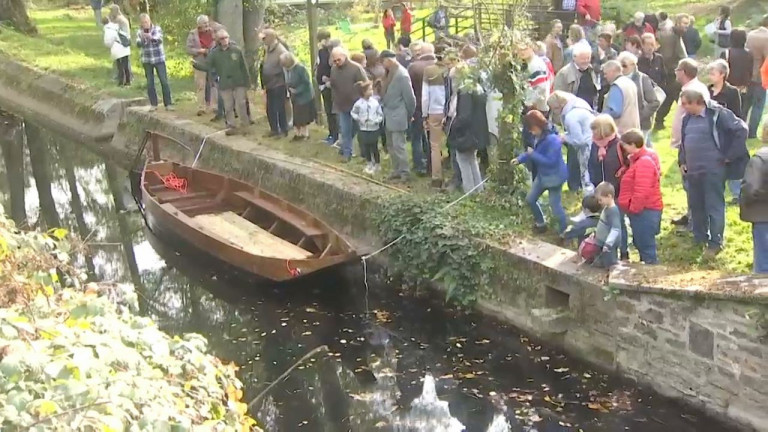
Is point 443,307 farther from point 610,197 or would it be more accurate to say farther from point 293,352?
point 610,197

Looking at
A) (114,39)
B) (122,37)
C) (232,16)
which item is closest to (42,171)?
(114,39)

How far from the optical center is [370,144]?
11.7 meters

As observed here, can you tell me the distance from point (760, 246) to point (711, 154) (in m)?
1.01

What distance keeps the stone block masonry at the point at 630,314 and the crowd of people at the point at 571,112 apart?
0.40 m

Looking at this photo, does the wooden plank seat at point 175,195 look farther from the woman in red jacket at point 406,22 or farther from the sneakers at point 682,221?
the woman in red jacket at point 406,22

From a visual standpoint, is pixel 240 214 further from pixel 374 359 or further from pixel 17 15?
Result: pixel 17 15

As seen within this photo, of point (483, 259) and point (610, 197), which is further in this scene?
point (483, 259)

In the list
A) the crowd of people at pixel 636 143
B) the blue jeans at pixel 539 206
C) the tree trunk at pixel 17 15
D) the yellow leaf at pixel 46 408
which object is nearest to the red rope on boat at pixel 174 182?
the crowd of people at pixel 636 143

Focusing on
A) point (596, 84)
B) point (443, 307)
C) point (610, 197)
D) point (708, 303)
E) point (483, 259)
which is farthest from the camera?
point (596, 84)

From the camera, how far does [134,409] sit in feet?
11.6

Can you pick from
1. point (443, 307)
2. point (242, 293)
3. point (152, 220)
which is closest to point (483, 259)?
point (443, 307)

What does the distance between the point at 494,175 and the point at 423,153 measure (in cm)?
193

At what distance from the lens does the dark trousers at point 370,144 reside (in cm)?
1153

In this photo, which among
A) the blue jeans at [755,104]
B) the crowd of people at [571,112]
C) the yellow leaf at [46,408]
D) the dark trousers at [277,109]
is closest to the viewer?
the yellow leaf at [46,408]
